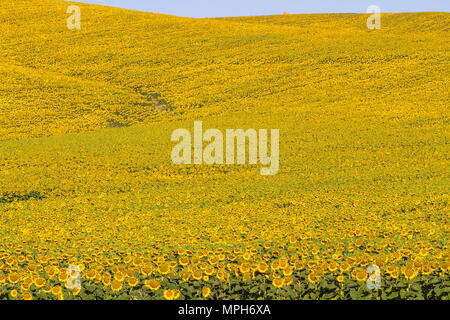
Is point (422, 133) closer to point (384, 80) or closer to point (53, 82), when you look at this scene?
point (384, 80)

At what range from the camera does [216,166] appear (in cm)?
2323

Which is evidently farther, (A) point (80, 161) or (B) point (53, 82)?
(B) point (53, 82)

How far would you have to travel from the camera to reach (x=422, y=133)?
2773 cm

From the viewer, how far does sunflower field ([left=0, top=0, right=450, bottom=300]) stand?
639cm

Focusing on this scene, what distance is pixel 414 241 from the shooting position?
809 centimetres

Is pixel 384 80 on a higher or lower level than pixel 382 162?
higher

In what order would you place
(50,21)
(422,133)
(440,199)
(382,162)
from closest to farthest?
1. (440,199)
2. (382,162)
3. (422,133)
4. (50,21)

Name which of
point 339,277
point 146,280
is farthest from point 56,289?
point 339,277

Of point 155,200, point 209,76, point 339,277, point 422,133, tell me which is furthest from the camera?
point 209,76

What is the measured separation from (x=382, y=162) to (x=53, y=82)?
117ft

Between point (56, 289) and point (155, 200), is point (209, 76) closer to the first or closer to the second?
point (155, 200)

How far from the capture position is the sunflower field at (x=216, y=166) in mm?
6391
